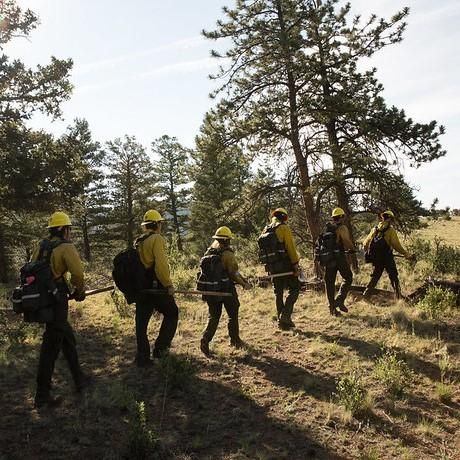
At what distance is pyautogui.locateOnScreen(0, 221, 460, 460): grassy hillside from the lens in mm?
5375

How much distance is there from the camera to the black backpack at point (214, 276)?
8.34 m

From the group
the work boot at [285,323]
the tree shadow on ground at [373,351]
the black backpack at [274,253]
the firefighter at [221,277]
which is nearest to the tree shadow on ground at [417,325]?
the tree shadow on ground at [373,351]

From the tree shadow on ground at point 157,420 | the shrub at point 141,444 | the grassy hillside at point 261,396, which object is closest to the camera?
the shrub at point 141,444

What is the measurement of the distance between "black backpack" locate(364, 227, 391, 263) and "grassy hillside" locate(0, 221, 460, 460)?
4.37 ft

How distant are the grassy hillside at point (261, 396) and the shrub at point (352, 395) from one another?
15 mm

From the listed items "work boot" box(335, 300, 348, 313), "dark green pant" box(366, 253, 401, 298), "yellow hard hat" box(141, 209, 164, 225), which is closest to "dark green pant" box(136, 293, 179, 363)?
"yellow hard hat" box(141, 209, 164, 225)

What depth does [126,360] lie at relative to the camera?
8289mm

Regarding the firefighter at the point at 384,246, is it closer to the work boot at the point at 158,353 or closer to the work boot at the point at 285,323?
the work boot at the point at 285,323

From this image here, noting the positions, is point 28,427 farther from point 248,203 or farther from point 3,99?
point 3,99

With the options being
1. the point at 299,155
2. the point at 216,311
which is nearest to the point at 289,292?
the point at 216,311

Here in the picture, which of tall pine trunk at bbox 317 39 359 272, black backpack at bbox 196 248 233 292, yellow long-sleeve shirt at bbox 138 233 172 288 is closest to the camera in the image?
yellow long-sleeve shirt at bbox 138 233 172 288

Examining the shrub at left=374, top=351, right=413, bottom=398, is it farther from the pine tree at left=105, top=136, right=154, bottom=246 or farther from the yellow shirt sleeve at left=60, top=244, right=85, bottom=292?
the pine tree at left=105, top=136, right=154, bottom=246

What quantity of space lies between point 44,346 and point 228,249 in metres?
3.51

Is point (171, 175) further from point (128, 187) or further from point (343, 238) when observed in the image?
point (343, 238)
